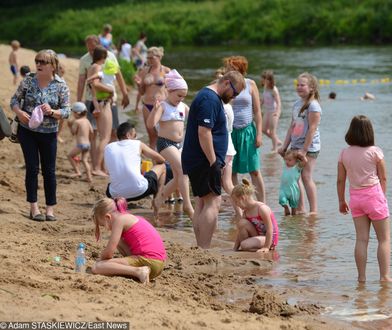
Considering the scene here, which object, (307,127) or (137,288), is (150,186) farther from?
(137,288)

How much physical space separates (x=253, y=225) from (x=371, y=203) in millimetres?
1734

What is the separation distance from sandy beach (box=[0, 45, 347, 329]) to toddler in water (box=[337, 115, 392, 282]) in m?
0.95

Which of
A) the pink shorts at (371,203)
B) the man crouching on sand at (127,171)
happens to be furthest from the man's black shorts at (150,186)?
the pink shorts at (371,203)

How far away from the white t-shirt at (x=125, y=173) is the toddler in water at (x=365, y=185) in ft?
8.90

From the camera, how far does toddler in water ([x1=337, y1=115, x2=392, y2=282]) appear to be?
8.82 meters

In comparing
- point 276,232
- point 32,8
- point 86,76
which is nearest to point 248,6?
Answer: point 32,8

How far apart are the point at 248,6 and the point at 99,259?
59.6m

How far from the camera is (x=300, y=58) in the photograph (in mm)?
44844

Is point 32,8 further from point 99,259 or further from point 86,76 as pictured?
point 99,259

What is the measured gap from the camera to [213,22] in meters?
65.3

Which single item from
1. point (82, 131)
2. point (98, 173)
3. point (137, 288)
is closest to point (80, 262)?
point (137, 288)

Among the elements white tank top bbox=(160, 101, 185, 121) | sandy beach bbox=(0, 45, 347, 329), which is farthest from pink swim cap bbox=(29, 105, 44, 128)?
white tank top bbox=(160, 101, 185, 121)

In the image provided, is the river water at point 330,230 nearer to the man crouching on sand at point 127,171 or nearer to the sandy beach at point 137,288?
the sandy beach at point 137,288

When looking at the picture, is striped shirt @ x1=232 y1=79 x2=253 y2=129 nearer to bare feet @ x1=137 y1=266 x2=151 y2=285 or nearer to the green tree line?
bare feet @ x1=137 y1=266 x2=151 y2=285
